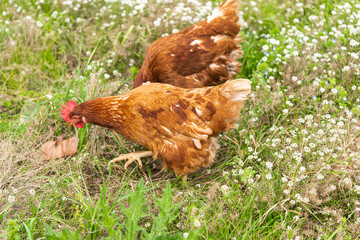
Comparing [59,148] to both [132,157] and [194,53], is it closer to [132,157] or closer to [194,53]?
[132,157]

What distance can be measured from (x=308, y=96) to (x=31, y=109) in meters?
2.92

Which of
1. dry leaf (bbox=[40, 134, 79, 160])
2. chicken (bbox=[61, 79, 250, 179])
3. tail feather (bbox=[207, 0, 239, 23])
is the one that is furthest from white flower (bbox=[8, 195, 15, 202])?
tail feather (bbox=[207, 0, 239, 23])

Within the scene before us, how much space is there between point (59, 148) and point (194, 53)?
1.64m

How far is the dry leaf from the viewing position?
344 centimetres

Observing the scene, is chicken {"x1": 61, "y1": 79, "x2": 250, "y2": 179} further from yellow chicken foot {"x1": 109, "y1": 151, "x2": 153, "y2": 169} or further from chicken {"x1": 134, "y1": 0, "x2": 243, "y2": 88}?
chicken {"x1": 134, "y1": 0, "x2": 243, "y2": 88}

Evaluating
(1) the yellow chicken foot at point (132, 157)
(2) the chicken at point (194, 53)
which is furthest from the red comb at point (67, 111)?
(2) the chicken at point (194, 53)

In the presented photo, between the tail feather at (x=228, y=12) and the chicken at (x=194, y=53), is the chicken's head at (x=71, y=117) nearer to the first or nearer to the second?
the chicken at (x=194, y=53)

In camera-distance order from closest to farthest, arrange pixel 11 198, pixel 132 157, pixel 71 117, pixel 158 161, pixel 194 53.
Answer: pixel 11 198, pixel 71 117, pixel 132 157, pixel 158 161, pixel 194 53

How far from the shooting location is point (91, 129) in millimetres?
3639

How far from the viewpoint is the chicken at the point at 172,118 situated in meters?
3.01

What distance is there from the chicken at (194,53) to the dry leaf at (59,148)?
0.86 m

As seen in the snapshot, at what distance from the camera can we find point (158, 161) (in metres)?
3.62

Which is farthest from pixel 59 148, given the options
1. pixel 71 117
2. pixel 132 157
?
pixel 132 157

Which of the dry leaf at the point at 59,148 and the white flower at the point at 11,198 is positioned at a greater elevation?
the white flower at the point at 11,198
